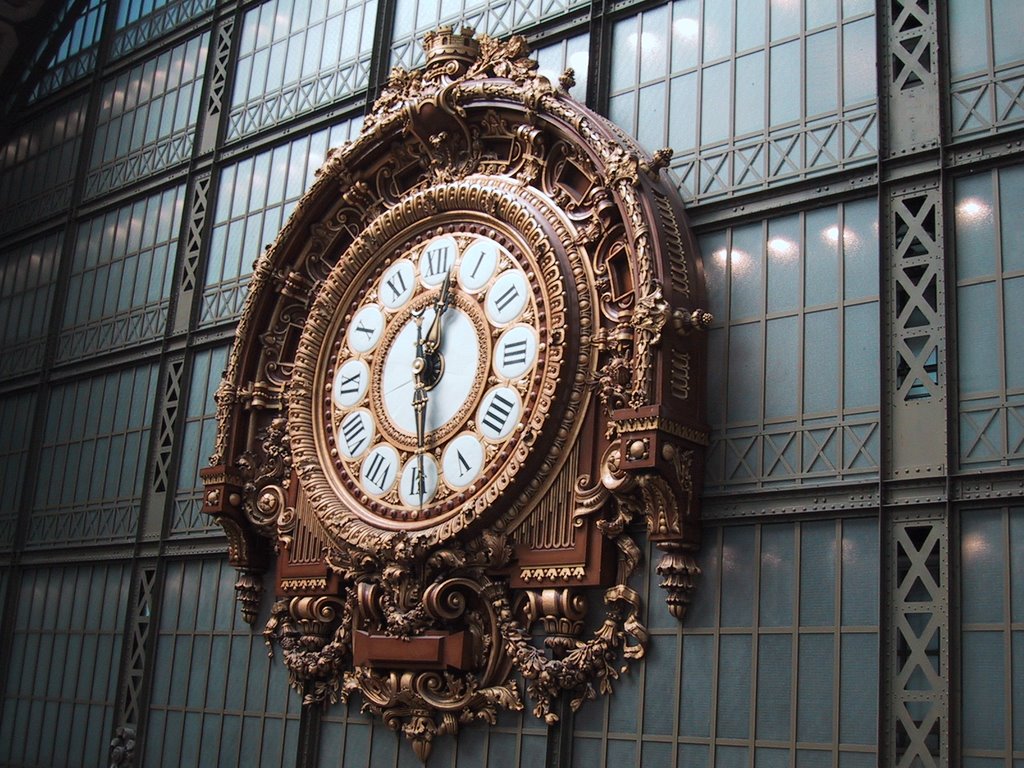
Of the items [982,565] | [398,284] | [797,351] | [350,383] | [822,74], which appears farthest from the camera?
[350,383]

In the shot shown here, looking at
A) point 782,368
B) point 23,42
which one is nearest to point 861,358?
point 782,368

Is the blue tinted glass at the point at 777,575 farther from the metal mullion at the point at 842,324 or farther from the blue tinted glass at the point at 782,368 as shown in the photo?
the blue tinted glass at the point at 782,368

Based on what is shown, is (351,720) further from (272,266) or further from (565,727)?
(272,266)

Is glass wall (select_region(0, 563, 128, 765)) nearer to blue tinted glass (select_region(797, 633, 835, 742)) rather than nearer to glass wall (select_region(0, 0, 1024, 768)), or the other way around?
glass wall (select_region(0, 0, 1024, 768))

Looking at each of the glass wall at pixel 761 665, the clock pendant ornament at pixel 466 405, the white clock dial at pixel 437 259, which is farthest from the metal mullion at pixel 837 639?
the white clock dial at pixel 437 259

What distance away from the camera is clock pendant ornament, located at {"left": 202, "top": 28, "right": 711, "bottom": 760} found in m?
11.8

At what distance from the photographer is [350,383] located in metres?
14.6

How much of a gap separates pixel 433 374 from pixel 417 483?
3.55ft

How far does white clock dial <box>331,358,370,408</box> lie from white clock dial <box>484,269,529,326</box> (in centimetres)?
180

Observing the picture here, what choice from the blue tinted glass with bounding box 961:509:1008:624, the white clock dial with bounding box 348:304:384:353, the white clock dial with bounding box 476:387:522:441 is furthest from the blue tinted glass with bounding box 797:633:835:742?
the white clock dial with bounding box 348:304:384:353

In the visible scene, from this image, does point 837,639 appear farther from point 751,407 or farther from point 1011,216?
point 1011,216

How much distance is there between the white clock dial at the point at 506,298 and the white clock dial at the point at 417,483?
4.99ft

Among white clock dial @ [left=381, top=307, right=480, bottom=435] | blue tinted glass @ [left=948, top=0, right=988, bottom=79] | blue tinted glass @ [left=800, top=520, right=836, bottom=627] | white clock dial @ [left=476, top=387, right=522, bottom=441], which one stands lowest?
blue tinted glass @ [left=800, top=520, right=836, bottom=627]

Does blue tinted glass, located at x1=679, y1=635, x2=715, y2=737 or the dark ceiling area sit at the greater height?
the dark ceiling area
